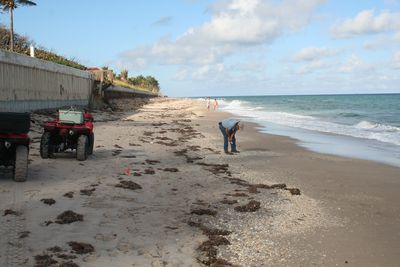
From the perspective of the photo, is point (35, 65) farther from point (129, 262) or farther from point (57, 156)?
point (129, 262)

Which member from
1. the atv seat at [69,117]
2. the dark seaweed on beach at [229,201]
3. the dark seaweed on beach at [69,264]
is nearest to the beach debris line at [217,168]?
the dark seaweed on beach at [229,201]

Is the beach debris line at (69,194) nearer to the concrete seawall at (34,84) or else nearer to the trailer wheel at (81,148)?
the trailer wheel at (81,148)

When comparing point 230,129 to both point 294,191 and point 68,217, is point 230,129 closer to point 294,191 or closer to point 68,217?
point 294,191

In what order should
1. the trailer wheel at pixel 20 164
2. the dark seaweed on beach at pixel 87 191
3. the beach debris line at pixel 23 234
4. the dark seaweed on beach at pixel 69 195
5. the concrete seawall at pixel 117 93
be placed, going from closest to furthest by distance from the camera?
the beach debris line at pixel 23 234
the dark seaweed on beach at pixel 69 195
the dark seaweed on beach at pixel 87 191
the trailer wheel at pixel 20 164
the concrete seawall at pixel 117 93

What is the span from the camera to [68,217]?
244 inches

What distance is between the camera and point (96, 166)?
10273 millimetres

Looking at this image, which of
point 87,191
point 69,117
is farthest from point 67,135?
point 87,191

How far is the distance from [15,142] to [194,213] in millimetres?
3553

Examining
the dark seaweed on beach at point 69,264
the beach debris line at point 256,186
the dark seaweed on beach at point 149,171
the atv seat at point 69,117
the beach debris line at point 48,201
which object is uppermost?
the atv seat at point 69,117

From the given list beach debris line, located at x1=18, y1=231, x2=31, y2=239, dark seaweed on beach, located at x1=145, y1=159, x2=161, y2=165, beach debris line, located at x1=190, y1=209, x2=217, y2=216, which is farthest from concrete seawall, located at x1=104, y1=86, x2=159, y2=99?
beach debris line, located at x1=18, y1=231, x2=31, y2=239

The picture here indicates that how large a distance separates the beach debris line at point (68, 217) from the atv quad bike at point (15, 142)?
2055 millimetres

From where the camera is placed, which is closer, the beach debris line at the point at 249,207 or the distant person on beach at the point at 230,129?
the beach debris line at the point at 249,207

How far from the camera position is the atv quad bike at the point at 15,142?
26.0 feet

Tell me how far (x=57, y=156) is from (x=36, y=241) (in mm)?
6069
